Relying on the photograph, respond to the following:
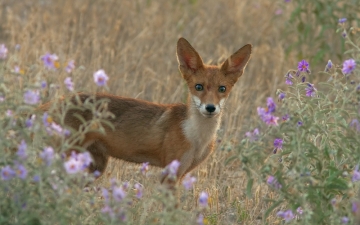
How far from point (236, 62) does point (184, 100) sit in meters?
1.58

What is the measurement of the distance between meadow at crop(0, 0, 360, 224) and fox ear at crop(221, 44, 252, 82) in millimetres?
511

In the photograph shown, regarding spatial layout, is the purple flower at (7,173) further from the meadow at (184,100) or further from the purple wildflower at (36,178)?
the purple wildflower at (36,178)

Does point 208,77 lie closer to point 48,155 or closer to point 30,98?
point 30,98

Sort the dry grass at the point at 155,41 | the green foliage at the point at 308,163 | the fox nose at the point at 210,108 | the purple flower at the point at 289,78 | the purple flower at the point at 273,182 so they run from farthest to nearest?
1. the dry grass at the point at 155,41
2. the fox nose at the point at 210,108
3. the purple flower at the point at 289,78
4. the purple flower at the point at 273,182
5. the green foliage at the point at 308,163

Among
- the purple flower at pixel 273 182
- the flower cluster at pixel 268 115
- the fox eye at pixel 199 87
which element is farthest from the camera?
the fox eye at pixel 199 87

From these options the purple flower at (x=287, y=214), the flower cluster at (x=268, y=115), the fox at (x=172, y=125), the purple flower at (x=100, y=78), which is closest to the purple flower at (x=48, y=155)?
the purple flower at (x=100, y=78)

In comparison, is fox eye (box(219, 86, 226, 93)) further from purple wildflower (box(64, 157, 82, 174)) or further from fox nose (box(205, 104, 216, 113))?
purple wildflower (box(64, 157, 82, 174))

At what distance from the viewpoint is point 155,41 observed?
10.5m

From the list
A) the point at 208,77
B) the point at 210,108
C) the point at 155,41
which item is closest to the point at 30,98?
the point at 210,108

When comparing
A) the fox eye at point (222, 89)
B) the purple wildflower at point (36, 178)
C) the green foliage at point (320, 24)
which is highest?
the green foliage at point (320, 24)

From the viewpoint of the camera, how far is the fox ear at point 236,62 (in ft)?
20.9

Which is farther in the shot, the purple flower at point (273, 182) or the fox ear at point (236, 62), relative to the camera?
the fox ear at point (236, 62)

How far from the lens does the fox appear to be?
6.10 m

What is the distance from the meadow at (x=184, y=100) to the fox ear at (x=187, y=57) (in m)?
0.73
